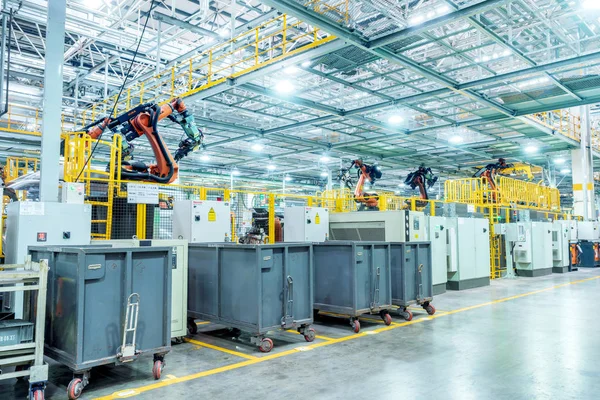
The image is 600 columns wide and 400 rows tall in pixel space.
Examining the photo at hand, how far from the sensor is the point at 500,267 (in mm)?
15742

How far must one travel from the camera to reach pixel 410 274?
7875 mm

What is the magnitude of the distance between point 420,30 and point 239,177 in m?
20.2

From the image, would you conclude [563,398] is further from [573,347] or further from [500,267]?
[500,267]

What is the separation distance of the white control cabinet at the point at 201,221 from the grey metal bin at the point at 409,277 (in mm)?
3222

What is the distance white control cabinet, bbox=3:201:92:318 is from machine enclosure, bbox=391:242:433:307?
16.5 feet

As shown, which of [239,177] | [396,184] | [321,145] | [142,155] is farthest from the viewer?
[396,184]

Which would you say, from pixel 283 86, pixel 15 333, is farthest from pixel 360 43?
pixel 15 333

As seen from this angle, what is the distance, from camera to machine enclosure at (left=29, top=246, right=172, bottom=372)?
4.12 meters

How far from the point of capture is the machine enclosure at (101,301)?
4.12m

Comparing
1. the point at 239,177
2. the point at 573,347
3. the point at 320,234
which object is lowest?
the point at 573,347

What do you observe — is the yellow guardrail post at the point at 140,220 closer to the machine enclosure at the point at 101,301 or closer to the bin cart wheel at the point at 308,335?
the machine enclosure at the point at 101,301

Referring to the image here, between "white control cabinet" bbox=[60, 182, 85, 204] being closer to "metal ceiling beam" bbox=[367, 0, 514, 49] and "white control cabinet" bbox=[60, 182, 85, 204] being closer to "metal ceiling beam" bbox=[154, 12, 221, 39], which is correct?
"metal ceiling beam" bbox=[367, 0, 514, 49]

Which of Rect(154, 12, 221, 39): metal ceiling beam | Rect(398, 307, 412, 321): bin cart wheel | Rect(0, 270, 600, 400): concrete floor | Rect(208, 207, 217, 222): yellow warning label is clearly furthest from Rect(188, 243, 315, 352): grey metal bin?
Rect(154, 12, 221, 39): metal ceiling beam

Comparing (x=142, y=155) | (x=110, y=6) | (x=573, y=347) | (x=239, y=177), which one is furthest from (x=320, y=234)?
(x=239, y=177)
